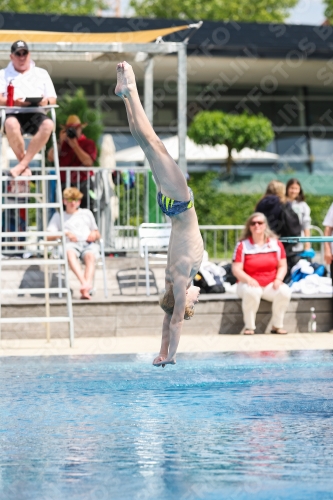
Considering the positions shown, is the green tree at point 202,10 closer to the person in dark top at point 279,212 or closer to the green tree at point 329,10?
the green tree at point 329,10

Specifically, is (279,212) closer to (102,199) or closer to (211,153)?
(102,199)

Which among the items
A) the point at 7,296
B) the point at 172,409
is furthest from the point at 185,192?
the point at 7,296

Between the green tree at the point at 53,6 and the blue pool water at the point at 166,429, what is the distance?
31.1m

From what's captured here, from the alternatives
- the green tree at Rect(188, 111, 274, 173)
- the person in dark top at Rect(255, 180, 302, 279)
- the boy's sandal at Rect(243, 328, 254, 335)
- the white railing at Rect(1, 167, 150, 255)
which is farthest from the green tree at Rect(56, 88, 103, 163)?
the boy's sandal at Rect(243, 328, 254, 335)

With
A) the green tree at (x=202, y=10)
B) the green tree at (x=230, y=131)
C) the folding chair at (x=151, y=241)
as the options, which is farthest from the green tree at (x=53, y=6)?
the folding chair at (x=151, y=241)

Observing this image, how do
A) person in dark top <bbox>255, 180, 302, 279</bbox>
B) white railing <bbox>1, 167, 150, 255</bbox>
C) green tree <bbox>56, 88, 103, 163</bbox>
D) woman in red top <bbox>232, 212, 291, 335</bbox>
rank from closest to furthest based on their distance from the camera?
woman in red top <bbox>232, 212, 291, 335</bbox>
person in dark top <bbox>255, 180, 302, 279</bbox>
white railing <bbox>1, 167, 150, 255</bbox>
green tree <bbox>56, 88, 103, 163</bbox>

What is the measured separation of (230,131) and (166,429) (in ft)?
51.8

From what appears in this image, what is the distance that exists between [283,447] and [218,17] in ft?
120

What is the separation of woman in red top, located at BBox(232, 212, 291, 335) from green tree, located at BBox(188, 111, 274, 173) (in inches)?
391

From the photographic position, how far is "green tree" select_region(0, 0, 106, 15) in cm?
3831

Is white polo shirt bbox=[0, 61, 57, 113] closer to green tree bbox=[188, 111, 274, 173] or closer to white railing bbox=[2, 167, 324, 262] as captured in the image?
white railing bbox=[2, 167, 324, 262]

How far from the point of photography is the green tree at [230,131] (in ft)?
66.4

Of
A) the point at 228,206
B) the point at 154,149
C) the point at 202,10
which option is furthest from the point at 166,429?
the point at 202,10

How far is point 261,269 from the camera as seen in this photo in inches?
413
